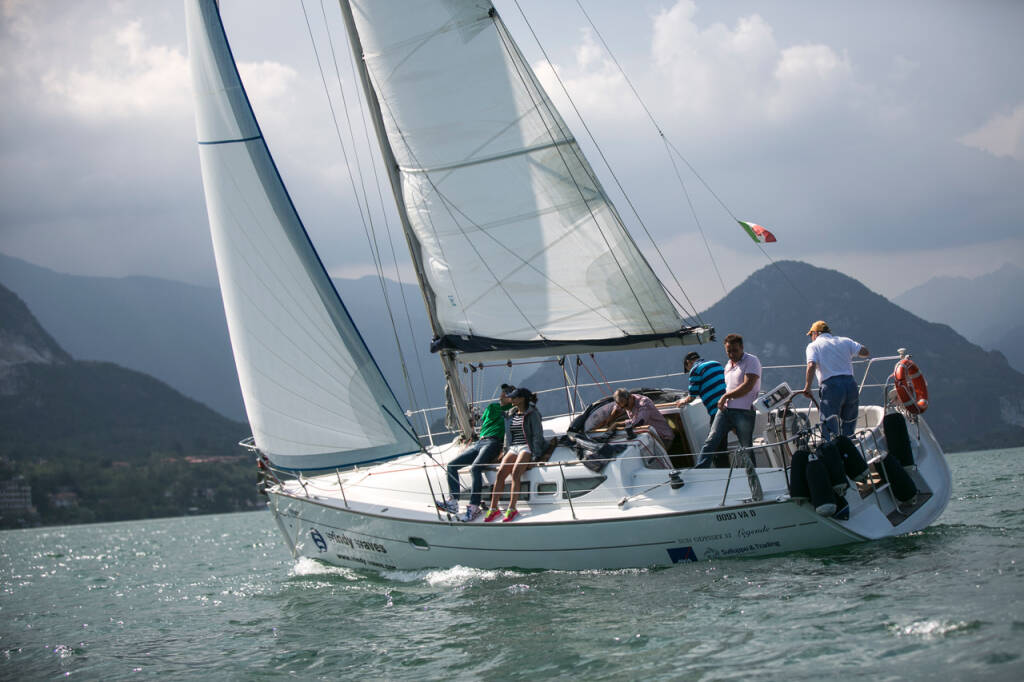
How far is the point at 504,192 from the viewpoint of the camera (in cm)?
1041

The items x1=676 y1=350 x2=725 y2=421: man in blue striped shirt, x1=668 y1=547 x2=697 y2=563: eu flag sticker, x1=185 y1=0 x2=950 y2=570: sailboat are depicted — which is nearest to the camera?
x1=668 y1=547 x2=697 y2=563: eu flag sticker

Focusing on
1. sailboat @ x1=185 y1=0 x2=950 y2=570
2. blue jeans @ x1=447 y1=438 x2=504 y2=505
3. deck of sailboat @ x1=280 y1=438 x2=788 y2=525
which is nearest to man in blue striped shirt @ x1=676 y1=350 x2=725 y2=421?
sailboat @ x1=185 y1=0 x2=950 y2=570

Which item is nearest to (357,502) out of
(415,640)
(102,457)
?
(415,640)

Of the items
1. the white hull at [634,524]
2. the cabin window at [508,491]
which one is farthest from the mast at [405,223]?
→ the cabin window at [508,491]

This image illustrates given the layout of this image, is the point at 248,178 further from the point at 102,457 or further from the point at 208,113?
the point at 102,457

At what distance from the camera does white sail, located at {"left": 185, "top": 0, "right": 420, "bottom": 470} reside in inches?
384

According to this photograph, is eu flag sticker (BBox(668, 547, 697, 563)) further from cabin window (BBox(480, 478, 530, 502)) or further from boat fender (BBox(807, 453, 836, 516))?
cabin window (BBox(480, 478, 530, 502))

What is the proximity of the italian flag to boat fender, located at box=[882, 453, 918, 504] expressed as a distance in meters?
4.09

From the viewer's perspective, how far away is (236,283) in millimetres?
10141

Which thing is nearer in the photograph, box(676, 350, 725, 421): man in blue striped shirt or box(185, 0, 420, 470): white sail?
box(676, 350, 725, 421): man in blue striped shirt

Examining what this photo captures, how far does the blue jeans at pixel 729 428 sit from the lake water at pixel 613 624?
123 centimetres

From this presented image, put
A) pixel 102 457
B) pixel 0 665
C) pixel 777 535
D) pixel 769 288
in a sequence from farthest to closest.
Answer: pixel 769 288, pixel 102 457, pixel 0 665, pixel 777 535

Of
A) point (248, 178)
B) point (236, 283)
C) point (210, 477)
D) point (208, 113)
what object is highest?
point (208, 113)

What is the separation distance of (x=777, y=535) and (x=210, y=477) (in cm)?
9796
